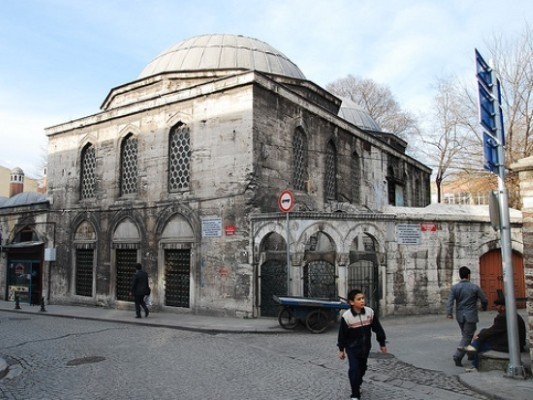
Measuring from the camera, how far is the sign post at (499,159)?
20.6ft

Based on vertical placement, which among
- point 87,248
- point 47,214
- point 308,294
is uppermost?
point 47,214

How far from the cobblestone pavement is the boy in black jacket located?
20.1 inches

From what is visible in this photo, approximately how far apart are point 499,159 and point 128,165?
13.3 metres

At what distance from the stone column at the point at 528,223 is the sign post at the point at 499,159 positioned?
0.20 meters

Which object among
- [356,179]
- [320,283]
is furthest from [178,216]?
[356,179]

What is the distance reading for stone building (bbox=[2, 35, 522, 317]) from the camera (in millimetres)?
12594

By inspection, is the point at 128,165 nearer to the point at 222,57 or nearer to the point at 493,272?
the point at 222,57

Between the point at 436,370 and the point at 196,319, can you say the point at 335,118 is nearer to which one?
the point at 196,319

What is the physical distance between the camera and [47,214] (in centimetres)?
1908

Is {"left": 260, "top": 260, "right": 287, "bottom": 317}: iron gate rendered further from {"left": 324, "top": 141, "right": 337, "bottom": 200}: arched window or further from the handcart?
{"left": 324, "top": 141, "right": 337, "bottom": 200}: arched window

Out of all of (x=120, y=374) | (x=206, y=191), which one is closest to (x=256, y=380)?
(x=120, y=374)

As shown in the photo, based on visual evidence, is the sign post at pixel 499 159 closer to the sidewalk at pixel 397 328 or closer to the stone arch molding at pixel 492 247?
the sidewalk at pixel 397 328

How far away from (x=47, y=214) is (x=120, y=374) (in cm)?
1405

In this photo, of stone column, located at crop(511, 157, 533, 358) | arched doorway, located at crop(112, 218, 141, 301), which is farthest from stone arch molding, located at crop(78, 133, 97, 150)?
stone column, located at crop(511, 157, 533, 358)
